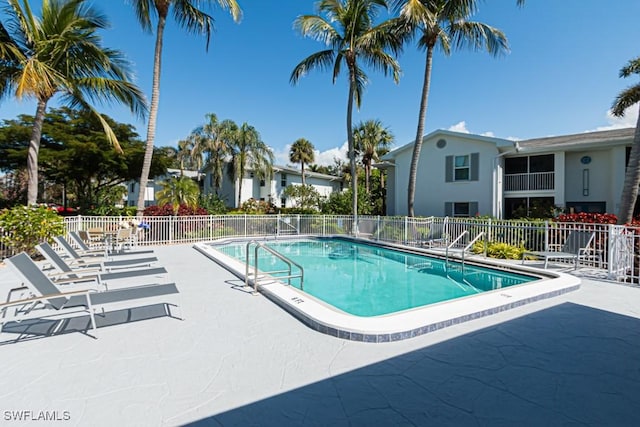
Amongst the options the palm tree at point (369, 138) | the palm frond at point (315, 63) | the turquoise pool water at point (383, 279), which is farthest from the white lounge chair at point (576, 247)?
the palm tree at point (369, 138)

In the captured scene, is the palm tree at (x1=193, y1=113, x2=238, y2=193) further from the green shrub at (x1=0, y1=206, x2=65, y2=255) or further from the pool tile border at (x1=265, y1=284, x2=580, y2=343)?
the pool tile border at (x1=265, y1=284, x2=580, y2=343)

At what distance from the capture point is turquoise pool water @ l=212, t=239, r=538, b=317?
24.2ft

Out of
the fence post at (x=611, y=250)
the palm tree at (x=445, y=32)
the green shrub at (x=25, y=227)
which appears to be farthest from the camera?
the palm tree at (x=445, y=32)

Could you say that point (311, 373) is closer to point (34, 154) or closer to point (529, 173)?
point (34, 154)

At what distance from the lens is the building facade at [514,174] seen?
15867 millimetres

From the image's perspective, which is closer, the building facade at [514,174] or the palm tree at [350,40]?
the building facade at [514,174]

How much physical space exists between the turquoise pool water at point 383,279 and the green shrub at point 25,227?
21.4 feet

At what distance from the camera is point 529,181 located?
17703mm

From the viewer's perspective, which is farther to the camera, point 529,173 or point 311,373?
point 529,173

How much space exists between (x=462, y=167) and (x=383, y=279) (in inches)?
505

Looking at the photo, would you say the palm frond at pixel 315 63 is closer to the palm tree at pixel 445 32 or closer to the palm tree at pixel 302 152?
the palm tree at pixel 445 32

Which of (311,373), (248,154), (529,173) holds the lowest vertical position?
(311,373)

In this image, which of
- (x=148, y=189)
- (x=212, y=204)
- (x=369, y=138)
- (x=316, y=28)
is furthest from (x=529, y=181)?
(x=148, y=189)

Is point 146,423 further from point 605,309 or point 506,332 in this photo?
point 605,309
